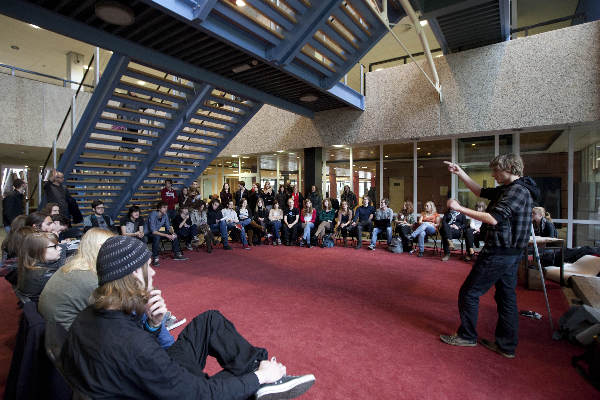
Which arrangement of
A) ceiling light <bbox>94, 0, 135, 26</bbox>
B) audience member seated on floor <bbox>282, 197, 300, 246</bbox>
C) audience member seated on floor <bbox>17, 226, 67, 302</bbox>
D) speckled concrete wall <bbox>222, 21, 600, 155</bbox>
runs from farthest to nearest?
audience member seated on floor <bbox>282, 197, 300, 246</bbox>, speckled concrete wall <bbox>222, 21, 600, 155</bbox>, ceiling light <bbox>94, 0, 135, 26</bbox>, audience member seated on floor <bbox>17, 226, 67, 302</bbox>

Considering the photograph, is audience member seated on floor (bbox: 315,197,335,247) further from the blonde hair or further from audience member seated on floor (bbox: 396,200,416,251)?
the blonde hair

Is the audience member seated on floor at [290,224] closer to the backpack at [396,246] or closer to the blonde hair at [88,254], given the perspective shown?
the backpack at [396,246]

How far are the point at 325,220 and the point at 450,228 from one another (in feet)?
9.63

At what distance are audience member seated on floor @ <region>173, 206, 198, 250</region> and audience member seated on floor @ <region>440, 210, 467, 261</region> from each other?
217 inches

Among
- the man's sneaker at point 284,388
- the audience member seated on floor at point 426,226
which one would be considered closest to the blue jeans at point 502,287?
the man's sneaker at point 284,388

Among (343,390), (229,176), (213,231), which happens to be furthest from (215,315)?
(229,176)

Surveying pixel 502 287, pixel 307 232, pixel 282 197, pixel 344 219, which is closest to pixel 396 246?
pixel 344 219

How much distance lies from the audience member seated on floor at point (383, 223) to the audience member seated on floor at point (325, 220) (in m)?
1.11

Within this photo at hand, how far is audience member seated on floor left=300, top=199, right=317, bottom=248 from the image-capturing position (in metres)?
8.03

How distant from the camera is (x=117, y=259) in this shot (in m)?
1.23

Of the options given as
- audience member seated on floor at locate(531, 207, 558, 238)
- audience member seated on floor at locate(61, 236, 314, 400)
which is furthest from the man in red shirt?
audience member seated on floor at locate(531, 207, 558, 238)

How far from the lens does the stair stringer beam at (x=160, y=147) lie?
20.7 ft

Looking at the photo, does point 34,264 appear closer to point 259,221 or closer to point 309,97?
point 259,221

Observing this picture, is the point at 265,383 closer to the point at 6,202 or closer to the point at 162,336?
the point at 162,336
